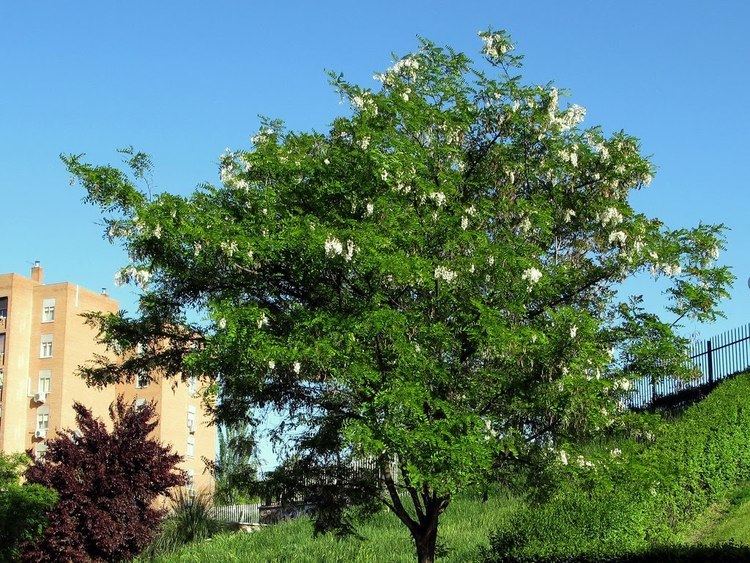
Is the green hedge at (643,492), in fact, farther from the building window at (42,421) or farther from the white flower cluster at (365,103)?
the building window at (42,421)

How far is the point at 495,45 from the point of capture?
669 inches

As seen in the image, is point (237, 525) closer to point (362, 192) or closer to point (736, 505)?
point (736, 505)

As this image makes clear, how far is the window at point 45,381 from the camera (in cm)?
6338

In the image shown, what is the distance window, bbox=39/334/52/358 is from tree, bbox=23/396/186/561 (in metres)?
38.6

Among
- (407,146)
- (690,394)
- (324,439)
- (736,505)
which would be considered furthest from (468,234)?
(690,394)

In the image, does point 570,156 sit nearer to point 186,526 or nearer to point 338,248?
point 338,248

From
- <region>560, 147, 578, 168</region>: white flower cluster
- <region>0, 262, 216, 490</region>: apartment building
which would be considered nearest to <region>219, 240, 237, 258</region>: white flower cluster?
<region>560, 147, 578, 168</region>: white flower cluster

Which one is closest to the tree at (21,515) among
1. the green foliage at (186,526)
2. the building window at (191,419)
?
the green foliage at (186,526)

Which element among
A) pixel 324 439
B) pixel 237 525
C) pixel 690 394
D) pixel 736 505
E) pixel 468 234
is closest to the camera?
pixel 468 234

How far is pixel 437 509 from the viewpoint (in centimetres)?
1647

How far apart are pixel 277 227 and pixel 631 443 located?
7.00 metres

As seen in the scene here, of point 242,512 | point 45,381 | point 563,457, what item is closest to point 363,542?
point 563,457

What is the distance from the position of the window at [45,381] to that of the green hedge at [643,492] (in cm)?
4845

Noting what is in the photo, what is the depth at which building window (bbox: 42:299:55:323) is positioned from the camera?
2537 inches
